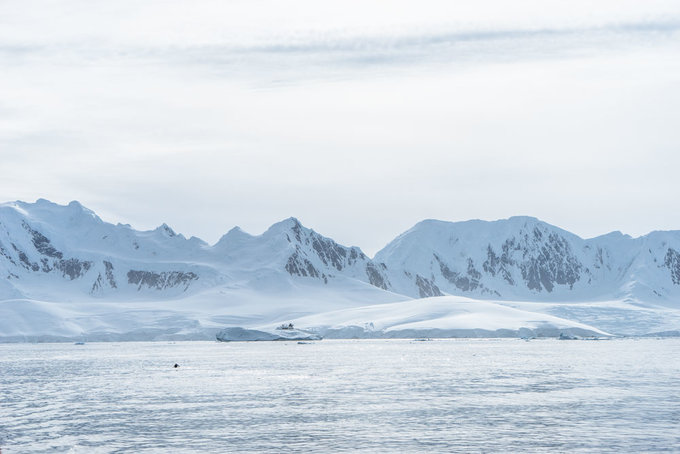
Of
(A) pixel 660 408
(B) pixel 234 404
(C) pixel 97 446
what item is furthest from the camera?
(B) pixel 234 404

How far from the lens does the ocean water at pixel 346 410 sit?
45.8 metres

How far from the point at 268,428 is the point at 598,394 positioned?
2865 centimetres

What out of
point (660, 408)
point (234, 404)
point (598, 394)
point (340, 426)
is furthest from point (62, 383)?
point (660, 408)

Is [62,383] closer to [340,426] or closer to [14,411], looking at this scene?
[14,411]

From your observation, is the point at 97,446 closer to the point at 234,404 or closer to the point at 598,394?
the point at 234,404

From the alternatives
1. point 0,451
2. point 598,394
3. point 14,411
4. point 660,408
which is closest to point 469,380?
point 598,394

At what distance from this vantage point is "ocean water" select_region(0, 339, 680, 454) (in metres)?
45.8

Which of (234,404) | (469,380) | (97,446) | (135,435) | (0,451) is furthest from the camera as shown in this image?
(469,380)

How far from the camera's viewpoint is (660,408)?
58.2 meters

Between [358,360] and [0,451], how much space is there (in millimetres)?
82758

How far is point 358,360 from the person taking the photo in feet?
401

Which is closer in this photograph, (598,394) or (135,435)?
(135,435)

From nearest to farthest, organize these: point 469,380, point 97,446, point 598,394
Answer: point 97,446 < point 598,394 < point 469,380

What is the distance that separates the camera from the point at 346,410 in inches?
2325
